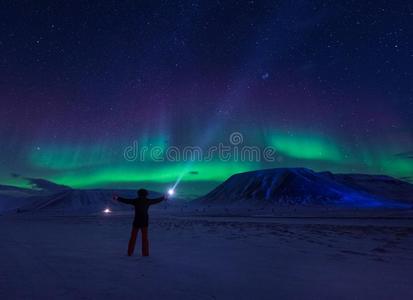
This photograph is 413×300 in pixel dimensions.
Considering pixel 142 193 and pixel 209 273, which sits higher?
pixel 142 193

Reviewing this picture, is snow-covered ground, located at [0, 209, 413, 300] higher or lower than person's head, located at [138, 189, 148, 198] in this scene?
lower

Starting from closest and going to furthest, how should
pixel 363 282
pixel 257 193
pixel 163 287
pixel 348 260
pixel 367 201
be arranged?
pixel 163 287, pixel 363 282, pixel 348 260, pixel 367 201, pixel 257 193

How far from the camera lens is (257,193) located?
19112 centimetres

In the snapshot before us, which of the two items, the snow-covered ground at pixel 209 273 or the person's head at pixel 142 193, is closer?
the snow-covered ground at pixel 209 273

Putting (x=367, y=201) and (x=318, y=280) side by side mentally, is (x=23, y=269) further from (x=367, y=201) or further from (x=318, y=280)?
(x=367, y=201)

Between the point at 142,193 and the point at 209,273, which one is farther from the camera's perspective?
the point at 142,193

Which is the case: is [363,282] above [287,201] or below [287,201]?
below

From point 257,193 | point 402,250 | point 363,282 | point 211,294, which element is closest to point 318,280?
point 363,282

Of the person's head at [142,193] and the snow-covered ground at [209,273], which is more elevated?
the person's head at [142,193]

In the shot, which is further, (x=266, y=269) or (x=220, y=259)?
(x=220, y=259)

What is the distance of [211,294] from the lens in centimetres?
657

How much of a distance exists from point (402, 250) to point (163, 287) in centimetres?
948

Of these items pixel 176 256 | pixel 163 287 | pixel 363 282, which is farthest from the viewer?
pixel 176 256

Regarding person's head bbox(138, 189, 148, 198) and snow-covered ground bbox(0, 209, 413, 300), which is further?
person's head bbox(138, 189, 148, 198)
